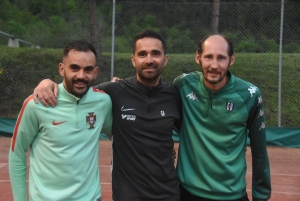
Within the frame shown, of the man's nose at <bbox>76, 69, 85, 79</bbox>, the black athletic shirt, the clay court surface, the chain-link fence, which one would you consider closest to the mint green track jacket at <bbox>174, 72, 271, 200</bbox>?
the black athletic shirt

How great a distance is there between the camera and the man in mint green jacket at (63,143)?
276 cm

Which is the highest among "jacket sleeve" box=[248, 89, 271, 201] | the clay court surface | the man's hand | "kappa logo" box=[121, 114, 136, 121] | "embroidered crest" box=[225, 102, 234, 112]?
the man's hand

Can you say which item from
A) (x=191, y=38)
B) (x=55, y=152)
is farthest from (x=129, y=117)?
(x=191, y=38)

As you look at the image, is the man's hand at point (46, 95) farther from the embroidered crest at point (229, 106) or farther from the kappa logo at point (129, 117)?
the embroidered crest at point (229, 106)

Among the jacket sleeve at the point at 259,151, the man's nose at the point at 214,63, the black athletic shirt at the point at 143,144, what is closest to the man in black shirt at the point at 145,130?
the black athletic shirt at the point at 143,144

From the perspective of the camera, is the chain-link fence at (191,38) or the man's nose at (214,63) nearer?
the man's nose at (214,63)

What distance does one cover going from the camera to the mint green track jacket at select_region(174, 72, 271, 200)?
303cm

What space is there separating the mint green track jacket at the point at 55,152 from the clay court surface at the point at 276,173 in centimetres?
287

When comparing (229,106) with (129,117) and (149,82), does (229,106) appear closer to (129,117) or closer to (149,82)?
(149,82)

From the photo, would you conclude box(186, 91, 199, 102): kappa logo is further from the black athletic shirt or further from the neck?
the neck

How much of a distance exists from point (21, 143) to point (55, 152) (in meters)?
0.23

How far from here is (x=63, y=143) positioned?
9.05ft

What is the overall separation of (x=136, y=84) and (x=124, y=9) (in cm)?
964

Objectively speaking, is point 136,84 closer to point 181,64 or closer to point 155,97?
point 155,97
